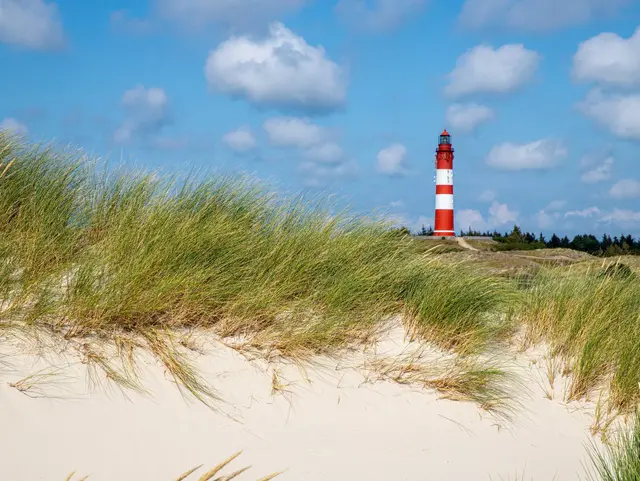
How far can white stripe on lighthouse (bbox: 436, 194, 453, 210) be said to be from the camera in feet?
96.1

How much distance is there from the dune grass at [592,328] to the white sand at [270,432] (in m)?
0.45

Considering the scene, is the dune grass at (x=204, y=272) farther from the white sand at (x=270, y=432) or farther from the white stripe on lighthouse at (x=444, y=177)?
the white stripe on lighthouse at (x=444, y=177)

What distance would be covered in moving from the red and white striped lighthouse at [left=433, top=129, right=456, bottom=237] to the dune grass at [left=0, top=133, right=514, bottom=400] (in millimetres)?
23698

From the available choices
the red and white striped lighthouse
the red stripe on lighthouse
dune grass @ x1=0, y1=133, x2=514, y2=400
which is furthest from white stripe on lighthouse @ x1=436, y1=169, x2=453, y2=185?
dune grass @ x1=0, y1=133, x2=514, y2=400

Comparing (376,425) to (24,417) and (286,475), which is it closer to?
(286,475)

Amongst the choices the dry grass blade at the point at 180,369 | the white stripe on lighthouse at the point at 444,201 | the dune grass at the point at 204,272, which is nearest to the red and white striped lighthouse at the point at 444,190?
the white stripe on lighthouse at the point at 444,201

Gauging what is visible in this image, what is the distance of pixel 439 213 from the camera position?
29.4 metres

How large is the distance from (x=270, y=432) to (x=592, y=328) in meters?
2.94

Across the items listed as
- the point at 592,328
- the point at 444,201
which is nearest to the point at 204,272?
the point at 592,328

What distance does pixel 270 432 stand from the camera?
3.71m

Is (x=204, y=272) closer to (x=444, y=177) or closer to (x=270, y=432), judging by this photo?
(x=270, y=432)

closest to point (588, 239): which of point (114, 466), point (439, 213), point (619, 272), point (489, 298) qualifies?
point (439, 213)

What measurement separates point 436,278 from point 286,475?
230cm

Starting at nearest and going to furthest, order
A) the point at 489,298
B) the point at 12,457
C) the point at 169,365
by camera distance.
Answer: the point at 12,457, the point at 169,365, the point at 489,298
